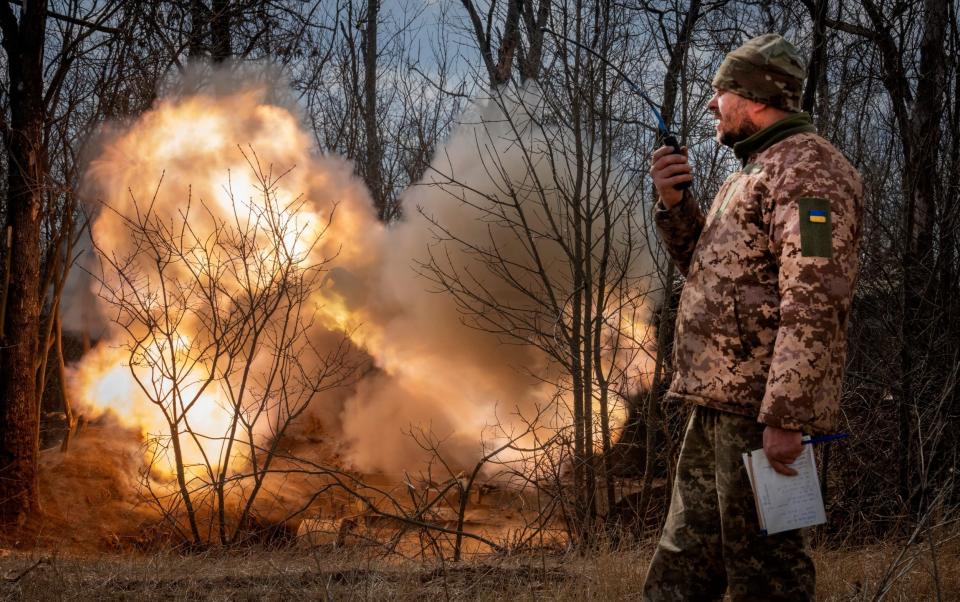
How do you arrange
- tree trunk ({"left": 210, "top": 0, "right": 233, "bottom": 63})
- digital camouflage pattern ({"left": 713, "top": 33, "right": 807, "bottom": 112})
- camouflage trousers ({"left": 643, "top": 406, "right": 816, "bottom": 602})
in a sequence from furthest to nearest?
tree trunk ({"left": 210, "top": 0, "right": 233, "bottom": 63}), digital camouflage pattern ({"left": 713, "top": 33, "right": 807, "bottom": 112}), camouflage trousers ({"left": 643, "top": 406, "right": 816, "bottom": 602})

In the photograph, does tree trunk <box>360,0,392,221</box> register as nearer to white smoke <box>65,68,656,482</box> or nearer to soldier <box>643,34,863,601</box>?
white smoke <box>65,68,656,482</box>

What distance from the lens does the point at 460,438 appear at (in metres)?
11.5

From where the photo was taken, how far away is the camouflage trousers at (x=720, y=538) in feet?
8.16

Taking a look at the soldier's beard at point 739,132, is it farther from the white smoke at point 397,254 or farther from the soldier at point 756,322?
the white smoke at point 397,254

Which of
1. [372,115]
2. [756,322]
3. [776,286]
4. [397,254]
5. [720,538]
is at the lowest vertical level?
[720,538]

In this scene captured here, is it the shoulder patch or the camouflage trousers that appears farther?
the camouflage trousers

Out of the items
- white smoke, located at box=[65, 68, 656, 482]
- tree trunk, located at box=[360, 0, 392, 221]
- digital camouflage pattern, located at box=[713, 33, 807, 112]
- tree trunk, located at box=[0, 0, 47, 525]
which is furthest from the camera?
tree trunk, located at box=[360, 0, 392, 221]

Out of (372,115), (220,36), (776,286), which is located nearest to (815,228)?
(776,286)

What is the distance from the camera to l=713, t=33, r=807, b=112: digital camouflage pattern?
2.67 m

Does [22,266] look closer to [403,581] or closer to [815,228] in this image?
[403,581]

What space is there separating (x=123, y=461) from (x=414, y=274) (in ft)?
14.7

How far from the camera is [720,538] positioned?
2.67m

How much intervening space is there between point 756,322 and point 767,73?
0.82 metres

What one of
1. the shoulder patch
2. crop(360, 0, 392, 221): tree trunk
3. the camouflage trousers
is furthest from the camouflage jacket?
crop(360, 0, 392, 221): tree trunk
